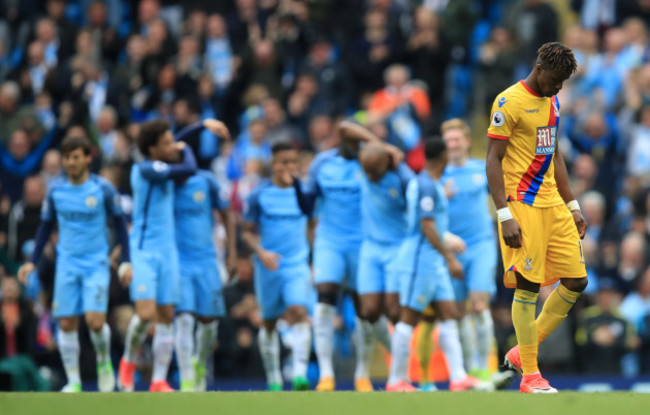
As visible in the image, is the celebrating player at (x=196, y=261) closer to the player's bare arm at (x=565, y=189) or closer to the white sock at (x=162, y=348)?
the white sock at (x=162, y=348)

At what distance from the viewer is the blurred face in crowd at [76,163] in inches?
482

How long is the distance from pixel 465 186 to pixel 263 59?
7.17 metres

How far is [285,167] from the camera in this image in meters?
13.1

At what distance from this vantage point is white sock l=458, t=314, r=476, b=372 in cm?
1285

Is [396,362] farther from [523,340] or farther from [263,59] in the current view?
[263,59]

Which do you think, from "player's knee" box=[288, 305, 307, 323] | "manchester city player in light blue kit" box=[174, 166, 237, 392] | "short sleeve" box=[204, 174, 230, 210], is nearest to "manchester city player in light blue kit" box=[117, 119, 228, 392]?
"manchester city player in light blue kit" box=[174, 166, 237, 392]

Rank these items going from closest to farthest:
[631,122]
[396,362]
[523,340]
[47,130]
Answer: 1. [523,340]
2. [396,362]
3. [631,122]
4. [47,130]

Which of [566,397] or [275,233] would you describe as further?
[275,233]

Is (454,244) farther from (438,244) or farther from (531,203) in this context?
(531,203)

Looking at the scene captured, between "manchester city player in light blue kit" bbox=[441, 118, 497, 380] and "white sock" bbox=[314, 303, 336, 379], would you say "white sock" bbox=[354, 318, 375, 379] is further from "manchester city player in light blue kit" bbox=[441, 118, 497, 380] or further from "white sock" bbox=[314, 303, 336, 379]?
"manchester city player in light blue kit" bbox=[441, 118, 497, 380]

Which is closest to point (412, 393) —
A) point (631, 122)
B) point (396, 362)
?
point (396, 362)

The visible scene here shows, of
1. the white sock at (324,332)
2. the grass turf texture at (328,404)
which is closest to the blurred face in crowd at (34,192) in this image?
the white sock at (324,332)

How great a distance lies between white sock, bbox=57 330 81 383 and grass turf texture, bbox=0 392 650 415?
4450mm

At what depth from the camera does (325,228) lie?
42.0 ft
